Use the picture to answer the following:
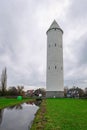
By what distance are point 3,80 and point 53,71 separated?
1987 cm

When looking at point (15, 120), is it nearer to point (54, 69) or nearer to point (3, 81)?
point (54, 69)

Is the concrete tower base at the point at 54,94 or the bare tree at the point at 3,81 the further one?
the bare tree at the point at 3,81

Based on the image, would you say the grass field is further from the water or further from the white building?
the white building

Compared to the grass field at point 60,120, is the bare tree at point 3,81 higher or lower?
higher

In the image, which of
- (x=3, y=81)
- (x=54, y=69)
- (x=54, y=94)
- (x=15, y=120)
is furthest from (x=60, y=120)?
(x=3, y=81)

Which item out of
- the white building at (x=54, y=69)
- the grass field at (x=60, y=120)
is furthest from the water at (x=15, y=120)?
the white building at (x=54, y=69)

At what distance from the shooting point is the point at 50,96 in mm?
47375

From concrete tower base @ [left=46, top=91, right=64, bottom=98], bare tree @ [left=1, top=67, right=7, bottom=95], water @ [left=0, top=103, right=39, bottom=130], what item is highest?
bare tree @ [left=1, top=67, right=7, bottom=95]

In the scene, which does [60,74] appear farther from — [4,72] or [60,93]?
[4,72]

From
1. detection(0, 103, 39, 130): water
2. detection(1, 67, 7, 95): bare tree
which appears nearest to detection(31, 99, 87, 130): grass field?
detection(0, 103, 39, 130): water

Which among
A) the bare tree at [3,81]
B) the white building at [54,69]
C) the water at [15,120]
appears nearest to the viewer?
the water at [15,120]

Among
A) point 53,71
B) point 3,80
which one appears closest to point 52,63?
point 53,71

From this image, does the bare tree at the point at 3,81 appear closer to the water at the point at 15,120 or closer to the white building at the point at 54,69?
the white building at the point at 54,69

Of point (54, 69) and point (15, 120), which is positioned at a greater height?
point (54, 69)
